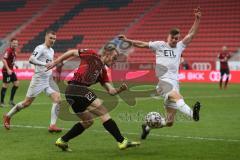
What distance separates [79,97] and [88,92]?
0.17 metres

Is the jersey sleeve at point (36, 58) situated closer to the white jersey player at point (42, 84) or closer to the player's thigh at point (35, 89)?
the white jersey player at point (42, 84)

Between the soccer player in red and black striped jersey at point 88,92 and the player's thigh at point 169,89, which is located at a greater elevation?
the soccer player in red and black striped jersey at point 88,92

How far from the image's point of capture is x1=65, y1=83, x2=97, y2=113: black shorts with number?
9.32 m

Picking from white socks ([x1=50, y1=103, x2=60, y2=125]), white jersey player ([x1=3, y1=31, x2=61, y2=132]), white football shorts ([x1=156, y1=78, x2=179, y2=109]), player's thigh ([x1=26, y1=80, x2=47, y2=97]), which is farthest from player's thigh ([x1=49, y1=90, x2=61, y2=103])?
white football shorts ([x1=156, y1=78, x2=179, y2=109])

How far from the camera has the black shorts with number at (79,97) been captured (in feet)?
30.6

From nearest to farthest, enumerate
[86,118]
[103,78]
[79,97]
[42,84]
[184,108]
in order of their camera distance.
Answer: [79,97]
[86,118]
[103,78]
[184,108]
[42,84]

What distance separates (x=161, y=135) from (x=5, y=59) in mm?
8529

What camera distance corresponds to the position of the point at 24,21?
50469 mm

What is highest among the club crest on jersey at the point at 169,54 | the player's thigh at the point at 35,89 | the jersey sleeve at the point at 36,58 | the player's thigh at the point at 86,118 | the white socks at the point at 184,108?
the club crest on jersey at the point at 169,54

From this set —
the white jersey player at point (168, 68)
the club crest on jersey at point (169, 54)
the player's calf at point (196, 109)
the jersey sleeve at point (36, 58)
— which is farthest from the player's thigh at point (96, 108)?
the jersey sleeve at point (36, 58)

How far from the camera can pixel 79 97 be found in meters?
9.32

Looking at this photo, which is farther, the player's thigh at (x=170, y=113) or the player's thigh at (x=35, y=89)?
the player's thigh at (x=35, y=89)

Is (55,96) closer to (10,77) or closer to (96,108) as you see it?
(96,108)

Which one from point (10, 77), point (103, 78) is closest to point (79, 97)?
point (103, 78)
